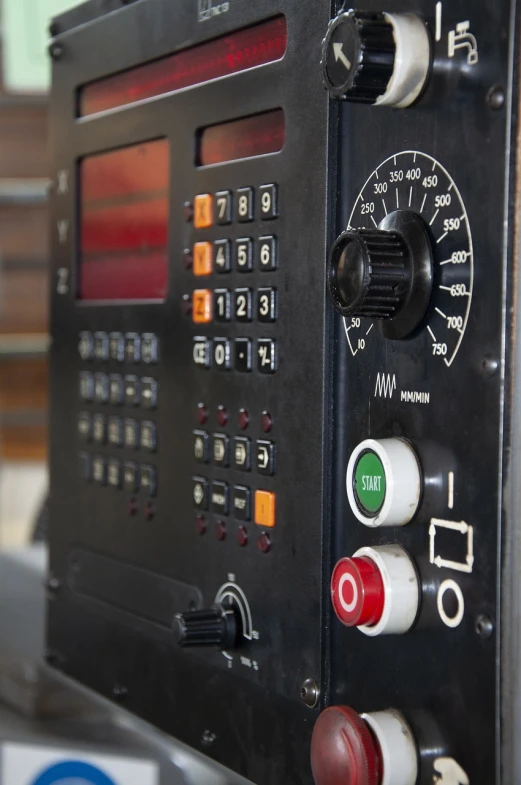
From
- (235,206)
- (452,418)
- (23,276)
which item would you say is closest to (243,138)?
(235,206)

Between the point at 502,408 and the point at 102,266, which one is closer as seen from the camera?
the point at 502,408

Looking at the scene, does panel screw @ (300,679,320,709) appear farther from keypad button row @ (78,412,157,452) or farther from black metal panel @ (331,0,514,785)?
keypad button row @ (78,412,157,452)

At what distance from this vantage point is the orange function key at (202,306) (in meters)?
0.65

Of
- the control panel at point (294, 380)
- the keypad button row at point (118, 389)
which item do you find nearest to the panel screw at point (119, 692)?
the control panel at point (294, 380)

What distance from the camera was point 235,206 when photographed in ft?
2.03

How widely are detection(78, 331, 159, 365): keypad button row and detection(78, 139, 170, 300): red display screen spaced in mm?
30

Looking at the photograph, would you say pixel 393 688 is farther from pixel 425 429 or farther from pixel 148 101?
pixel 148 101

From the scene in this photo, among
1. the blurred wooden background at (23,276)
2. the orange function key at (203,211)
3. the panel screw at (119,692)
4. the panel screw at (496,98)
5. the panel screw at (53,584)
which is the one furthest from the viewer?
the blurred wooden background at (23,276)

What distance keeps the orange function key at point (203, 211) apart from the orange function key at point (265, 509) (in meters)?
0.18

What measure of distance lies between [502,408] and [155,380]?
0.34 m

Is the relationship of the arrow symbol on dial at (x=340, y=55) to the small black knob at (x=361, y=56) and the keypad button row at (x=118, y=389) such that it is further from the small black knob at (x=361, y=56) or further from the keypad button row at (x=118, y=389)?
the keypad button row at (x=118, y=389)

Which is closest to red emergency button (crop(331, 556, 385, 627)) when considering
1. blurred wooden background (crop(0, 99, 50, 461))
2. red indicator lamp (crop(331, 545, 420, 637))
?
red indicator lamp (crop(331, 545, 420, 637))

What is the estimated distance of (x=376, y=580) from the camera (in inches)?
18.7

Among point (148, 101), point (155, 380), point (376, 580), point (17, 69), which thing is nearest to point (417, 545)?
point (376, 580)
